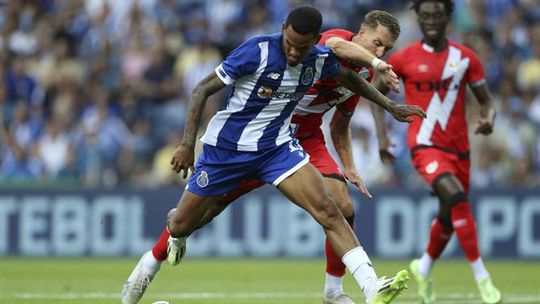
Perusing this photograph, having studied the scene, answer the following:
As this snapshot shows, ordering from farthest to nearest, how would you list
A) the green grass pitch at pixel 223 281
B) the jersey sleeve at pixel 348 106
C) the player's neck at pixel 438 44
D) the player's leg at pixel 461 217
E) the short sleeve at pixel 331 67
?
the player's neck at pixel 438 44 → the green grass pitch at pixel 223 281 → the player's leg at pixel 461 217 → the jersey sleeve at pixel 348 106 → the short sleeve at pixel 331 67

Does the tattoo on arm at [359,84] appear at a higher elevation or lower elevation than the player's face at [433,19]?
lower

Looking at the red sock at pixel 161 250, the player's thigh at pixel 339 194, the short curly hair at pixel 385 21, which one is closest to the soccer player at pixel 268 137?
the red sock at pixel 161 250

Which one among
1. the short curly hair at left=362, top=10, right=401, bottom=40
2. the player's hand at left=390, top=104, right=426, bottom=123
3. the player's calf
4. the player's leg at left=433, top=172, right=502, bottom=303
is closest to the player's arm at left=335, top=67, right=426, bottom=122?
the player's hand at left=390, top=104, right=426, bottom=123

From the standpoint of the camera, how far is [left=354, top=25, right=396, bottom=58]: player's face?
977 centimetres

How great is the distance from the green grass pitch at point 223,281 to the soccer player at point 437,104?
809mm

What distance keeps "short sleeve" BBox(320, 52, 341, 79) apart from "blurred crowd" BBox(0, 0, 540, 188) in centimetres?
930

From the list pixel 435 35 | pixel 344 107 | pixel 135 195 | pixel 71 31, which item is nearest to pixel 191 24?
pixel 71 31

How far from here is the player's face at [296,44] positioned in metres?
8.71

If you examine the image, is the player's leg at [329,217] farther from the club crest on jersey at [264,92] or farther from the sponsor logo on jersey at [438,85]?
the sponsor logo on jersey at [438,85]

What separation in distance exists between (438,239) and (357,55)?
3429mm

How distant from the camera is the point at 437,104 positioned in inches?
481

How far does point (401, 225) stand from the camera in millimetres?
18062

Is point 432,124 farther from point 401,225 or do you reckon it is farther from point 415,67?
point 401,225

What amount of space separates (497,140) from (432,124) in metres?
6.85
